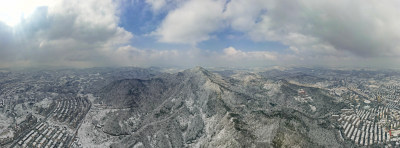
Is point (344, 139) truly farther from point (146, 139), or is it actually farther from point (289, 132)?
point (146, 139)

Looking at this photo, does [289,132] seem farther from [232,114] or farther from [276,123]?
[232,114]

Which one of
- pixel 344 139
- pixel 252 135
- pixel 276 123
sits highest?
pixel 276 123

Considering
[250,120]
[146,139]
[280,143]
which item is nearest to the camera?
[280,143]

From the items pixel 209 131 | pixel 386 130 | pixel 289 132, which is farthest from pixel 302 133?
pixel 386 130

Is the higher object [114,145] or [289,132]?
[289,132]

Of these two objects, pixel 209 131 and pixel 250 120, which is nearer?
pixel 250 120

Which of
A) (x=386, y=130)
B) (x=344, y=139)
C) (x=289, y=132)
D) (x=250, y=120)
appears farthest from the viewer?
(x=386, y=130)

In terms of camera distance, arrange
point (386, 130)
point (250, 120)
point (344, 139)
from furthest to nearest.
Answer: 1. point (386, 130)
2. point (344, 139)
3. point (250, 120)

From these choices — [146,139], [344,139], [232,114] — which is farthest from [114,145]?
[344,139]

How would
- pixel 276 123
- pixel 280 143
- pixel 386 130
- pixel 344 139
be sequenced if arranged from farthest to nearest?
pixel 386 130 < pixel 344 139 < pixel 276 123 < pixel 280 143
